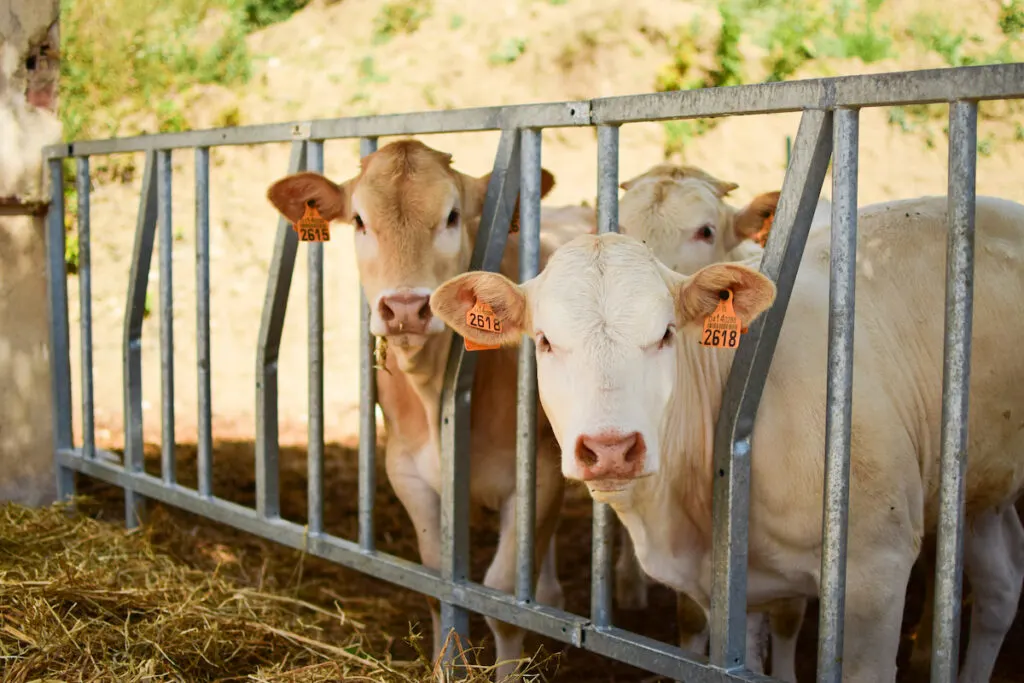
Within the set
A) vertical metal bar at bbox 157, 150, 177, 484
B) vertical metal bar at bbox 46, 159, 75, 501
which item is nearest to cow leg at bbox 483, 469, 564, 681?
vertical metal bar at bbox 157, 150, 177, 484

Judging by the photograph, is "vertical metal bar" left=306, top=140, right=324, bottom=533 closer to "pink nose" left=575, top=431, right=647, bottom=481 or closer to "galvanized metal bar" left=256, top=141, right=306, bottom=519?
"galvanized metal bar" left=256, top=141, right=306, bottom=519

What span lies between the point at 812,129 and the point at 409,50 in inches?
449

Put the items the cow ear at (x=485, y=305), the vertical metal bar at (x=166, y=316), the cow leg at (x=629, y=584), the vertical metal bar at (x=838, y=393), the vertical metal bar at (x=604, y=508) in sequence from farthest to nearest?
the cow leg at (x=629, y=584) → the vertical metal bar at (x=166, y=316) → the vertical metal bar at (x=604, y=508) → the cow ear at (x=485, y=305) → the vertical metal bar at (x=838, y=393)

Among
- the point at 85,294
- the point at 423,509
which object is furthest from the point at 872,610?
the point at 85,294

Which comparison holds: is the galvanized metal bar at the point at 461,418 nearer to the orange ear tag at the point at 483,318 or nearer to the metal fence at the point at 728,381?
the metal fence at the point at 728,381

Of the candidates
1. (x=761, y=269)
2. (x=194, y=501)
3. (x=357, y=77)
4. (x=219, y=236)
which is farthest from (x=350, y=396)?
(x=761, y=269)

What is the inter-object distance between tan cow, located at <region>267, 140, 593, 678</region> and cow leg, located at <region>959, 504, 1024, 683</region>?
1.51 m

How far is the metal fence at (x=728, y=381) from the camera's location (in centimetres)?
254

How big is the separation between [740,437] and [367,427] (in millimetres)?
1535

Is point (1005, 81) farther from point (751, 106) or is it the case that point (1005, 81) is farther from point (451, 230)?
point (451, 230)

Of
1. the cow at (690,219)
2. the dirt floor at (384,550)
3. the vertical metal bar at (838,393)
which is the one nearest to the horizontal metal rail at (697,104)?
the vertical metal bar at (838,393)

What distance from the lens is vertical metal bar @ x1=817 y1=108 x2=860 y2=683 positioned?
2725 mm

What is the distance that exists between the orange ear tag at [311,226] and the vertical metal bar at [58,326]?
86.1 inches

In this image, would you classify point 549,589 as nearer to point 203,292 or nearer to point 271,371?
point 271,371
